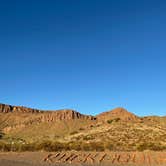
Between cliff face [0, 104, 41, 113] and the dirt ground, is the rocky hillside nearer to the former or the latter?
cliff face [0, 104, 41, 113]

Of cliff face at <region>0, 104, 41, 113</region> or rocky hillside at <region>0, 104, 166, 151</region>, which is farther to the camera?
cliff face at <region>0, 104, 41, 113</region>

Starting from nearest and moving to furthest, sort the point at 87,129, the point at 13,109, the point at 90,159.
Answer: the point at 90,159 → the point at 87,129 → the point at 13,109

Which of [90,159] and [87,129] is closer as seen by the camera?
[90,159]

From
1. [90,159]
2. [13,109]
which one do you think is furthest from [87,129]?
[13,109]

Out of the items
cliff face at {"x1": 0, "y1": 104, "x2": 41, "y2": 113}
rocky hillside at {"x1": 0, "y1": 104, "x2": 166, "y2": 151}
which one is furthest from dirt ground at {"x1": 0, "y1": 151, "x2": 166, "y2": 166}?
cliff face at {"x1": 0, "y1": 104, "x2": 41, "y2": 113}

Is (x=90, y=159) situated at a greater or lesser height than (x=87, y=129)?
lesser

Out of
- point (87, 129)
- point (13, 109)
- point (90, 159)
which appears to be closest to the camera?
point (90, 159)

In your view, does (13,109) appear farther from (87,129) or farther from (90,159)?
(90,159)

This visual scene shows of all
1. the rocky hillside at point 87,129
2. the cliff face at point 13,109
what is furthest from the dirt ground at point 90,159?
the cliff face at point 13,109

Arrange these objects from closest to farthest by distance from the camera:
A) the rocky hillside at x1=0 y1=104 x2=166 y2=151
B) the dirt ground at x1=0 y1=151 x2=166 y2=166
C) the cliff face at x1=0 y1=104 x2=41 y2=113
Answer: the dirt ground at x1=0 y1=151 x2=166 y2=166 → the rocky hillside at x1=0 y1=104 x2=166 y2=151 → the cliff face at x1=0 y1=104 x2=41 y2=113

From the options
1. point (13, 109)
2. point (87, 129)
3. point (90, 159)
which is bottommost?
point (90, 159)

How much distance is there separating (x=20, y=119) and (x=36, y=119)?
11.2 m

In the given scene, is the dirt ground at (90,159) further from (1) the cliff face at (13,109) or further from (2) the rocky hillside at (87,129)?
(1) the cliff face at (13,109)

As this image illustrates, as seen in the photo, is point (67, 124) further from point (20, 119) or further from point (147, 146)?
point (147, 146)
